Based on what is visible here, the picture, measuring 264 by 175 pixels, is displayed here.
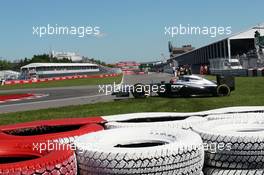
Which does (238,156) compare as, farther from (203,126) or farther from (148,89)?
(148,89)

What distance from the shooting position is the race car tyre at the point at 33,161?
2.41m

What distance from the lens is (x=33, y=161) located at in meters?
2.50

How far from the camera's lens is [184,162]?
266cm

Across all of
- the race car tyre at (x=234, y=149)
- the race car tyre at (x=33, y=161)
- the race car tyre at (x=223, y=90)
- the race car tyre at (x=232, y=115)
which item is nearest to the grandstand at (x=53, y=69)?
the race car tyre at (x=223, y=90)

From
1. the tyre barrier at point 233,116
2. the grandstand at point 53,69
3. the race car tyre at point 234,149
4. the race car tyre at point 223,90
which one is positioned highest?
the grandstand at point 53,69

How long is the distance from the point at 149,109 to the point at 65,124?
7.07 m

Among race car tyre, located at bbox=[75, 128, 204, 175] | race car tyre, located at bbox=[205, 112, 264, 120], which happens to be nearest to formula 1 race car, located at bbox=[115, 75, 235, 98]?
race car tyre, located at bbox=[205, 112, 264, 120]

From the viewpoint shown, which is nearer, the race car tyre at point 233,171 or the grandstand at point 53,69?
the race car tyre at point 233,171

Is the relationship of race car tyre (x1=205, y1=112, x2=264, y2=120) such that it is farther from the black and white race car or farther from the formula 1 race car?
the black and white race car

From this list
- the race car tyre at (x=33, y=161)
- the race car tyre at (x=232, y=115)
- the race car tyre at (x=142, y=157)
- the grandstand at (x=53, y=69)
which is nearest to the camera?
the race car tyre at (x=33, y=161)

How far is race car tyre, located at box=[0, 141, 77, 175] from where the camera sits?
241 cm

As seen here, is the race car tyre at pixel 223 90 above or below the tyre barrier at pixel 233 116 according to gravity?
below

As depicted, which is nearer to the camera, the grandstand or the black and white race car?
the black and white race car

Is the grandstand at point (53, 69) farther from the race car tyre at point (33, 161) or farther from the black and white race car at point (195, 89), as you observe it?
the race car tyre at point (33, 161)
